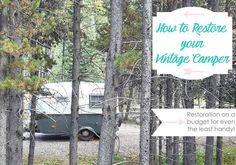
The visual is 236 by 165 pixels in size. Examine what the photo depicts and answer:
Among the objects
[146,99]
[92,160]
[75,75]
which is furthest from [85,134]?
[146,99]

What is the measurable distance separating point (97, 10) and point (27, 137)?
1064 centimetres

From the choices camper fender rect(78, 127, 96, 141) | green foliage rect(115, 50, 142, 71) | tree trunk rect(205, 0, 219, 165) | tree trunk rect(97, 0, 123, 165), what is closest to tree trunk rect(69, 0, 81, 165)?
tree trunk rect(205, 0, 219, 165)

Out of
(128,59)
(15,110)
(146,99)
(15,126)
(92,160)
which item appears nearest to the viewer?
(146,99)

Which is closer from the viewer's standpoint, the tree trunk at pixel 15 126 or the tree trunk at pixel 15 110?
the tree trunk at pixel 15 110

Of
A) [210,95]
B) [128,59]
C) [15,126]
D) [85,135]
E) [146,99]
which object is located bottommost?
[85,135]

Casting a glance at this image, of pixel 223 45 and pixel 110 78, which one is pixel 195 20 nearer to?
pixel 223 45

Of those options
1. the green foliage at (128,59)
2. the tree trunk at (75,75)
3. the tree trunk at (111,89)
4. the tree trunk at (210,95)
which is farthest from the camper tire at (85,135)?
the green foliage at (128,59)

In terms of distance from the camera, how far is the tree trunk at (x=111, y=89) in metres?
10.1

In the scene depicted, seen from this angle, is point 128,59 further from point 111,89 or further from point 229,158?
point 229,158

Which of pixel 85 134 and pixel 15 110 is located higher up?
pixel 15 110

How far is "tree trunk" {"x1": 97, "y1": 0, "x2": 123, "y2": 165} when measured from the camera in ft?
33.3

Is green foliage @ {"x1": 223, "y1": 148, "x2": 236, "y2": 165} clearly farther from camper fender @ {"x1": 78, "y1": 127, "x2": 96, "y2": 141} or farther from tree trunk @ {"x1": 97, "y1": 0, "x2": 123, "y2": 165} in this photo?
tree trunk @ {"x1": 97, "y1": 0, "x2": 123, "y2": 165}

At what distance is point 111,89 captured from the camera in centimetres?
1020

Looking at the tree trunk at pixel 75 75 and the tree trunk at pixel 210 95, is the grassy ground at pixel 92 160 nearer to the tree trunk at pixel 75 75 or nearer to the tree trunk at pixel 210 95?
the tree trunk at pixel 210 95
